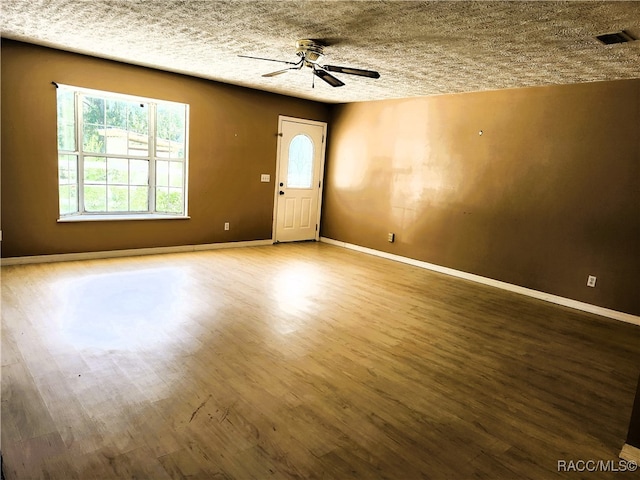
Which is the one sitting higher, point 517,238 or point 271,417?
point 517,238

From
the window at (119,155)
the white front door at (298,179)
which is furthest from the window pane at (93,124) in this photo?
the white front door at (298,179)

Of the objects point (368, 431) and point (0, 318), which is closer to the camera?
point (368, 431)

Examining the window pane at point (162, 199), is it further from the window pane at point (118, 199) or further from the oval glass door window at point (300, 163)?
the oval glass door window at point (300, 163)

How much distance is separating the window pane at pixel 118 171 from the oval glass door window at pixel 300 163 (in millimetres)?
2595

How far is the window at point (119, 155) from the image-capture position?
17.1ft

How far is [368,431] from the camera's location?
228 centimetres

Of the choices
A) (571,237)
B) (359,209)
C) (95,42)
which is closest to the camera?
(95,42)

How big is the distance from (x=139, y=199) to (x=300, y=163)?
272 cm

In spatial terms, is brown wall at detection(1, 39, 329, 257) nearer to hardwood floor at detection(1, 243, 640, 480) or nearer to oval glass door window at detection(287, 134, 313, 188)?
oval glass door window at detection(287, 134, 313, 188)

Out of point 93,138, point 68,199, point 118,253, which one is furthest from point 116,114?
point 118,253

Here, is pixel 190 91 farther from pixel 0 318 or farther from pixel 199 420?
pixel 199 420

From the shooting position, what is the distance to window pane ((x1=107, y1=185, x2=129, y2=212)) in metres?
5.63

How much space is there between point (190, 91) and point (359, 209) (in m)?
3.16

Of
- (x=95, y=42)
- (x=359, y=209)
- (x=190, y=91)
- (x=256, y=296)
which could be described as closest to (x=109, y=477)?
(x=256, y=296)
